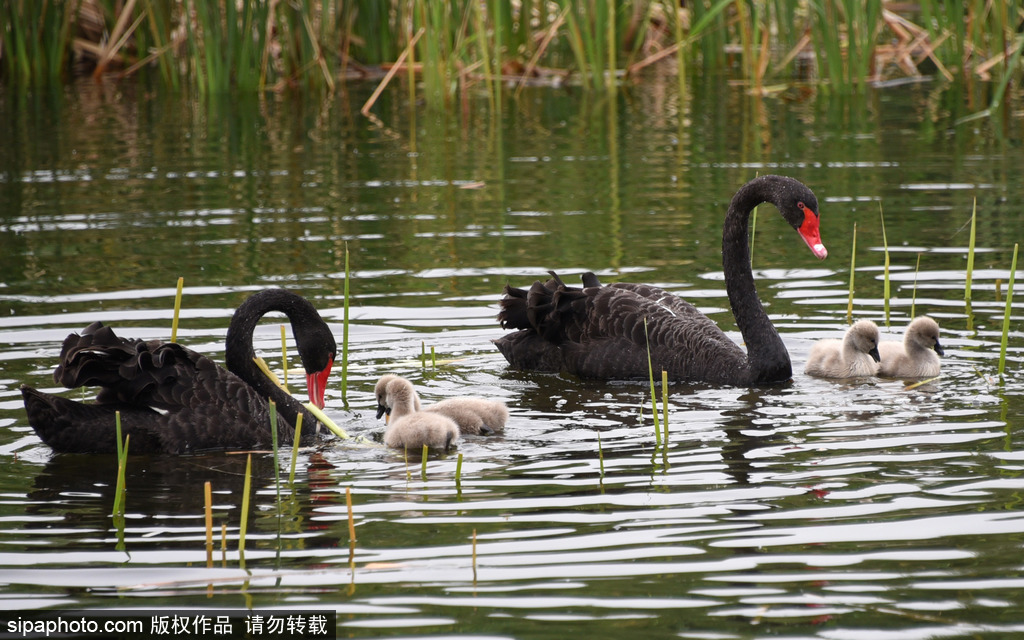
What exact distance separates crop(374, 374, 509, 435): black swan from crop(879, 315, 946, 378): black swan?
2225mm

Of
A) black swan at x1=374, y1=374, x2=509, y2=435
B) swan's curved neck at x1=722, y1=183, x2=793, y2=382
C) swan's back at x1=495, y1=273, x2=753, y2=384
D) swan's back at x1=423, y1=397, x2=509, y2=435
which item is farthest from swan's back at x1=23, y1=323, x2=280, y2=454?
swan's curved neck at x1=722, y1=183, x2=793, y2=382

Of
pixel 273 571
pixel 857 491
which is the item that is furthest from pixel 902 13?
pixel 273 571

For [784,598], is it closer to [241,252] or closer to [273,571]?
[273,571]

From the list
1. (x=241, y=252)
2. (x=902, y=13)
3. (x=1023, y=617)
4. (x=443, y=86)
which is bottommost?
(x=1023, y=617)

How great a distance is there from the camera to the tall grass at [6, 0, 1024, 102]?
1559cm

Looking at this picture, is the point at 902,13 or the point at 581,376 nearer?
the point at 581,376

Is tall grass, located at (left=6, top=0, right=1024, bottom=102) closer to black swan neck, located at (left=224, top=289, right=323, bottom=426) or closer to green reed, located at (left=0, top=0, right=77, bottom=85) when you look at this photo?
green reed, located at (left=0, top=0, right=77, bottom=85)

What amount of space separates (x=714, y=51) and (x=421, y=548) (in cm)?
1561

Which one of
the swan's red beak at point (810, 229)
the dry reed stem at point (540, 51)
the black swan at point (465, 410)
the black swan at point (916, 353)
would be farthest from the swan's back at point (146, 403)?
the dry reed stem at point (540, 51)

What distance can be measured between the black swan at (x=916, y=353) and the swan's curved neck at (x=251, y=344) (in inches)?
119

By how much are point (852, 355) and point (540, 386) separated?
1661 mm

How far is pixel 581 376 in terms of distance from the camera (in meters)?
7.93

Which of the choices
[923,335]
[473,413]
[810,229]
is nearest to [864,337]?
Answer: [923,335]

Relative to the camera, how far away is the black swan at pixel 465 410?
20.9ft
